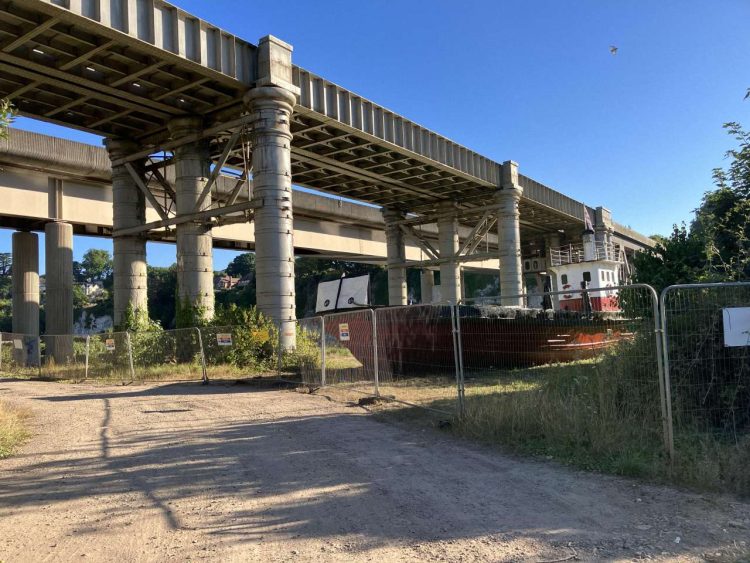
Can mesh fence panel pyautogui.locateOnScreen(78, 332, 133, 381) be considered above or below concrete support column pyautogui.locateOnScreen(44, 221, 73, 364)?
below

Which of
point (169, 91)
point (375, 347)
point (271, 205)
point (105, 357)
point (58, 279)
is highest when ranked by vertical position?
point (169, 91)

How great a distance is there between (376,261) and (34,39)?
134 ft

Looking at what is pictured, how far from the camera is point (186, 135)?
2108 cm

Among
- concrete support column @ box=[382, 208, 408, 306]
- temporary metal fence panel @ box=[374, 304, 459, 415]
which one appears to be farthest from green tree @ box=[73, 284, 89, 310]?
temporary metal fence panel @ box=[374, 304, 459, 415]

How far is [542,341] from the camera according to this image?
12625 millimetres

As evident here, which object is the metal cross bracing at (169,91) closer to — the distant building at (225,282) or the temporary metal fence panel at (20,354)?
the temporary metal fence panel at (20,354)

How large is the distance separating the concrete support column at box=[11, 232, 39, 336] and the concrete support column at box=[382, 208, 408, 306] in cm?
2115

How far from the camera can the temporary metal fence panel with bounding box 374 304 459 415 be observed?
1105 cm

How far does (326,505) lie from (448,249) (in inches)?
1308

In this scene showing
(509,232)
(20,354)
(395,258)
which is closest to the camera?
(20,354)

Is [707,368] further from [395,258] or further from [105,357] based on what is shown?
[395,258]

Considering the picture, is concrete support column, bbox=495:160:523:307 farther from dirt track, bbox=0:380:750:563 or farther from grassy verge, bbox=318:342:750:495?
dirt track, bbox=0:380:750:563

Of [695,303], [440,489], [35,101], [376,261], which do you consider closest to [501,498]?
[440,489]

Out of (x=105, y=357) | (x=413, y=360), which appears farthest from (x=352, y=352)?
(x=105, y=357)
